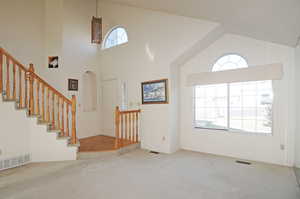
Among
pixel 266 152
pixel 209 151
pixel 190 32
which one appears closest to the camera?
pixel 266 152

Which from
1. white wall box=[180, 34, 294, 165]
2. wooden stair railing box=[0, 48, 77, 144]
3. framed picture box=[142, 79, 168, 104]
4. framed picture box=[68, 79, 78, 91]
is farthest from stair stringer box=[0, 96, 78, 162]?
white wall box=[180, 34, 294, 165]

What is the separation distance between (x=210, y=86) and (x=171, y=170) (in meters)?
2.34

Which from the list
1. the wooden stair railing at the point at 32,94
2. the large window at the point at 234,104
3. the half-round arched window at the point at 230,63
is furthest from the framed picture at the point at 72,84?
the half-round arched window at the point at 230,63

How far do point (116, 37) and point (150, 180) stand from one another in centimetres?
471

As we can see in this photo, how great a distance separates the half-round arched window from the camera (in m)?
3.77

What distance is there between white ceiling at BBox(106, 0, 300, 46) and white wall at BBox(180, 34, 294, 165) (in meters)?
0.43

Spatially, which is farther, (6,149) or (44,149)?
(44,149)

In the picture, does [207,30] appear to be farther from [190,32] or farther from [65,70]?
[65,70]

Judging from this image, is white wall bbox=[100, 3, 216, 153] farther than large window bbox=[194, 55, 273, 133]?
Yes

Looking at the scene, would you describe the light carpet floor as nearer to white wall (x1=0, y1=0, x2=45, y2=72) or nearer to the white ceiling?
the white ceiling

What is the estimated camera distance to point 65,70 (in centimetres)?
500

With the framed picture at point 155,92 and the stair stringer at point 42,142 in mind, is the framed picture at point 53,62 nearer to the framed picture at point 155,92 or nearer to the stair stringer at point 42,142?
the stair stringer at point 42,142

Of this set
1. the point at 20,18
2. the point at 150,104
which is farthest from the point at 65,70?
the point at 150,104

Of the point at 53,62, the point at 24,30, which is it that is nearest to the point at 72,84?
the point at 53,62
